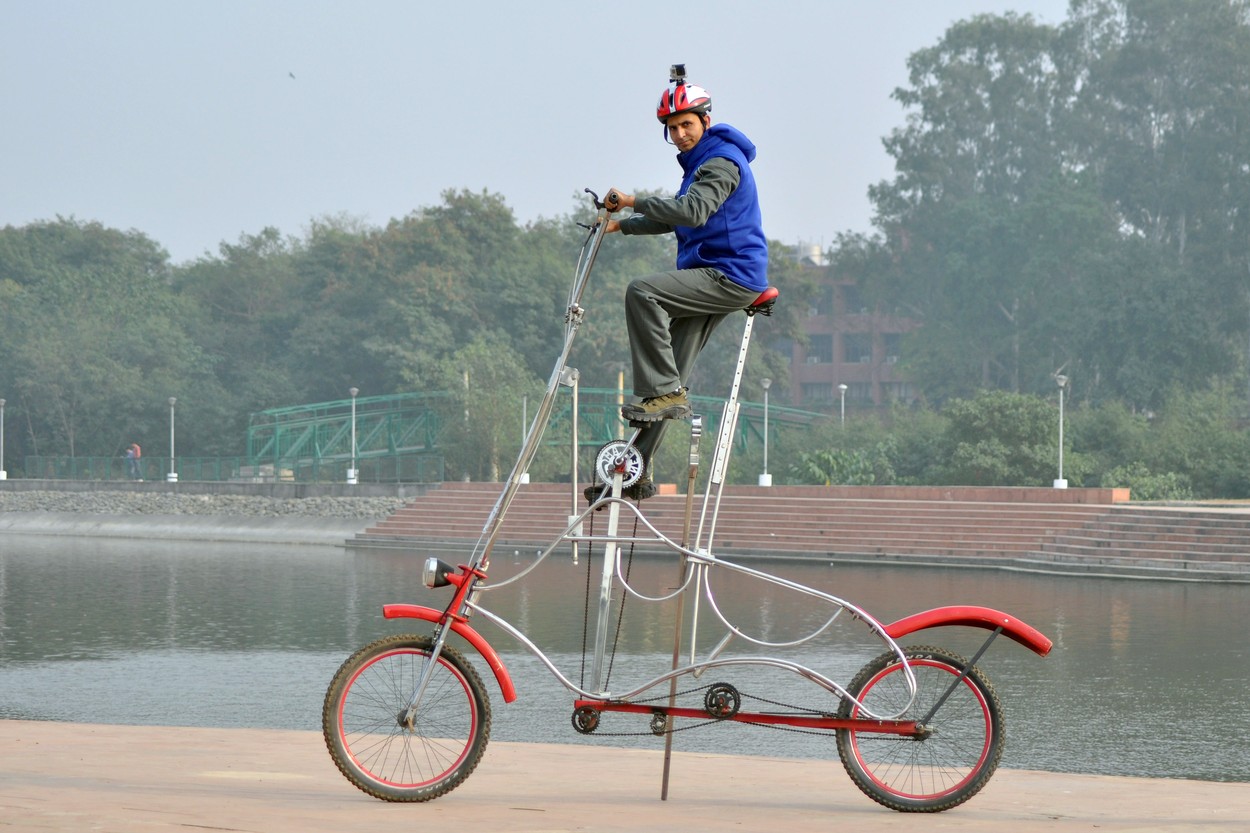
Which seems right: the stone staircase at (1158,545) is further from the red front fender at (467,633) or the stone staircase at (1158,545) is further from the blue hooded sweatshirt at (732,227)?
the red front fender at (467,633)

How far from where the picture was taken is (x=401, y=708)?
5215mm

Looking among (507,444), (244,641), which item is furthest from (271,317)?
(244,641)

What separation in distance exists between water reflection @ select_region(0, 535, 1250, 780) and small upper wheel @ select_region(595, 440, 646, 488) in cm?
98

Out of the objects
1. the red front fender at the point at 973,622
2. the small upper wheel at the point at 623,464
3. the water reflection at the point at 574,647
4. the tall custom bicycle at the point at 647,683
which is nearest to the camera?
the tall custom bicycle at the point at 647,683

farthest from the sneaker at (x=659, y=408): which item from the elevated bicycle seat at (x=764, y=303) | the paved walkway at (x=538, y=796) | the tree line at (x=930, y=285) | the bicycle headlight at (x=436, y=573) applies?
the tree line at (x=930, y=285)

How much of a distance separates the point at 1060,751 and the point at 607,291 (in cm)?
5078

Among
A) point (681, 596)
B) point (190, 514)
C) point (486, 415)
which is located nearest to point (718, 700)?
point (681, 596)

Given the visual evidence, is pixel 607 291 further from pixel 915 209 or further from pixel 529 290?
pixel 915 209

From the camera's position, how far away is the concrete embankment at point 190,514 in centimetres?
3859

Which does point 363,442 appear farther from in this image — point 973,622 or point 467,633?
point 973,622

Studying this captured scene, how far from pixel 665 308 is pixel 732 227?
14.3 inches

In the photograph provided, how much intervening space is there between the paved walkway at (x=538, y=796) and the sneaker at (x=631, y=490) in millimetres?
1051

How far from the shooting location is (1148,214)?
2322 inches

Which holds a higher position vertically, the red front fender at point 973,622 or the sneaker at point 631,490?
the sneaker at point 631,490
